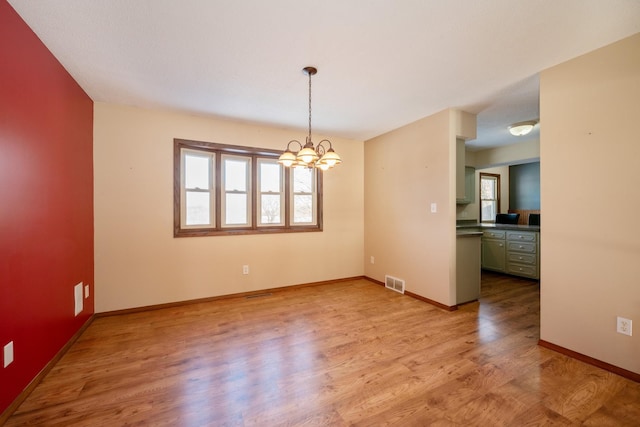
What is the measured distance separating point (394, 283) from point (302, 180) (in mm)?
2287

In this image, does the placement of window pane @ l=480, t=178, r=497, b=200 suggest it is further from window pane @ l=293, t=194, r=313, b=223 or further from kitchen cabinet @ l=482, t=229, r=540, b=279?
window pane @ l=293, t=194, r=313, b=223

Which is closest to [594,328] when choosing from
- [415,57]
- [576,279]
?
[576,279]

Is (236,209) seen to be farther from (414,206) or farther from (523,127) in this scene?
(523,127)

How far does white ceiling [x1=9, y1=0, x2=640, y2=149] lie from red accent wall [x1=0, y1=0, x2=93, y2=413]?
25 cm

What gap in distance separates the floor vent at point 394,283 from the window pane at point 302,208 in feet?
5.37

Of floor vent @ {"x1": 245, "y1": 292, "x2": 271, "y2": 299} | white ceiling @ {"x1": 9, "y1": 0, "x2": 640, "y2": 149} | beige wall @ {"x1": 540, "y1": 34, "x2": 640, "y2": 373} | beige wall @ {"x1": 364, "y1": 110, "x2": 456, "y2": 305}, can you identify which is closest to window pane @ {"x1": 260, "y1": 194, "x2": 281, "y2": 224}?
floor vent @ {"x1": 245, "y1": 292, "x2": 271, "y2": 299}

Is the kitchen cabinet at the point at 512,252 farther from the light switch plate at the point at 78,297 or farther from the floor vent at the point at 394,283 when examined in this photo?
the light switch plate at the point at 78,297

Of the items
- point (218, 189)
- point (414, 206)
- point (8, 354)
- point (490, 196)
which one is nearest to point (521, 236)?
point (490, 196)

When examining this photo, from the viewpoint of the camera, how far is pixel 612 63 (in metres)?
1.99

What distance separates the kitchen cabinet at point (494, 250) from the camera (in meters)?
4.97

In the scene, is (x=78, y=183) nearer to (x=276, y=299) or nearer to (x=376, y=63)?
(x=276, y=299)

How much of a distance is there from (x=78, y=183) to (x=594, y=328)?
490 centimetres

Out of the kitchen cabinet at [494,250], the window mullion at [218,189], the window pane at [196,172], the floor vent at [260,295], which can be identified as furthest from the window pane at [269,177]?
the kitchen cabinet at [494,250]

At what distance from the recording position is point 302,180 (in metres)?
4.45
